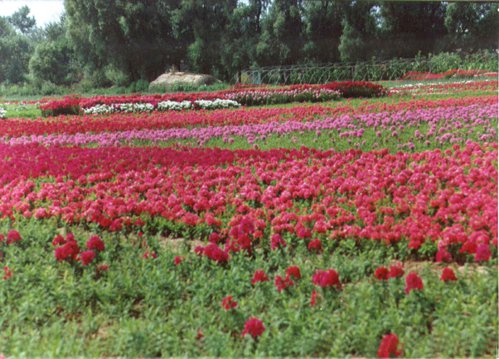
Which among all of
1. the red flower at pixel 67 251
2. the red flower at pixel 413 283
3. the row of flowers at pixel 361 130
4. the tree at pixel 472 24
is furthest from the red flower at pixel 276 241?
the row of flowers at pixel 361 130

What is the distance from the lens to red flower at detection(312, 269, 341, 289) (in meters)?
2.21

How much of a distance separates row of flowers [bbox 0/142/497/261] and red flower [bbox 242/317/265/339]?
682 millimetres

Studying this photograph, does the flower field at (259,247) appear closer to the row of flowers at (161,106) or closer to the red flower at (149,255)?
the red flower at (149,255)

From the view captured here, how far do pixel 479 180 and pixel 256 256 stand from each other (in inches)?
63.6

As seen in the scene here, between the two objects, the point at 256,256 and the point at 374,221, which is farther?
the point at 374,221

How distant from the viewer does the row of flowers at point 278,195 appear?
2.72 meters

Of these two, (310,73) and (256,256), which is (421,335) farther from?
(310,73)

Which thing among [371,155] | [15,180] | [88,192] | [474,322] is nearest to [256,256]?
[474,322]

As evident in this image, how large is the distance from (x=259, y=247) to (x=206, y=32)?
1729mm

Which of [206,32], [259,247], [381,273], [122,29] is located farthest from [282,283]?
[122,29]

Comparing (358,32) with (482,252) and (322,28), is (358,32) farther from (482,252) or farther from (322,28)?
(482,252)

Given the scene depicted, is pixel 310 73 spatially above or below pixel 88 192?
above

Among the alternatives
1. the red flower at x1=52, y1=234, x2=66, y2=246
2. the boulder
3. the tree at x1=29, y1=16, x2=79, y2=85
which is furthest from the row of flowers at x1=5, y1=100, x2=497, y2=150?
the red flower at x1=52, y1=234, x2=66, y2=246

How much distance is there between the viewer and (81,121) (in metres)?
6.46
